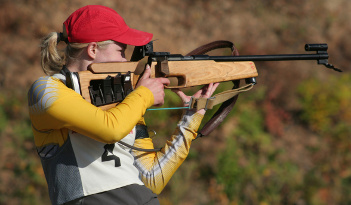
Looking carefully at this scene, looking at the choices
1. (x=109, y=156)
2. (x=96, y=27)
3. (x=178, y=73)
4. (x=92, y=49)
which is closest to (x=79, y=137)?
(x=109, y=156)

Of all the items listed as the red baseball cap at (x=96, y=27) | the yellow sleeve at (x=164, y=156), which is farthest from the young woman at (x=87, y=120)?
the yellow sleeve at (x=164, y=156)

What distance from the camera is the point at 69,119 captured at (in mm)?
1998

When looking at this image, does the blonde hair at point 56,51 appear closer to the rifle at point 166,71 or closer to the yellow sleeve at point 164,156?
the rifle at point 166,71

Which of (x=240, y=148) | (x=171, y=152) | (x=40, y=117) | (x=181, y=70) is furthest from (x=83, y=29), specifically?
(x=240, y=148)

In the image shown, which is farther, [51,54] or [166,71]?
[166,71]

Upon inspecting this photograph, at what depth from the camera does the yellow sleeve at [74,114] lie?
78.8 inches

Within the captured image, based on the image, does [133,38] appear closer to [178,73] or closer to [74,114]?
[178,73]

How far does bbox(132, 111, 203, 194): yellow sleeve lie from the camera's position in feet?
8.58

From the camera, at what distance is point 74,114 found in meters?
2.00

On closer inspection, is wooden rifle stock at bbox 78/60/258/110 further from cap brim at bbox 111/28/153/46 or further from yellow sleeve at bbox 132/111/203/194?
yellow sleeve at bbox 132/111/203/194

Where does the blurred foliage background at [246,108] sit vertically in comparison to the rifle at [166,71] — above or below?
below

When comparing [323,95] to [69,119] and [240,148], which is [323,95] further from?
[69,119]

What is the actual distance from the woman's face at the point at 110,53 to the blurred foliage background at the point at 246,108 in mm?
3319

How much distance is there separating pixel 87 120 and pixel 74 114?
0.07 metres
